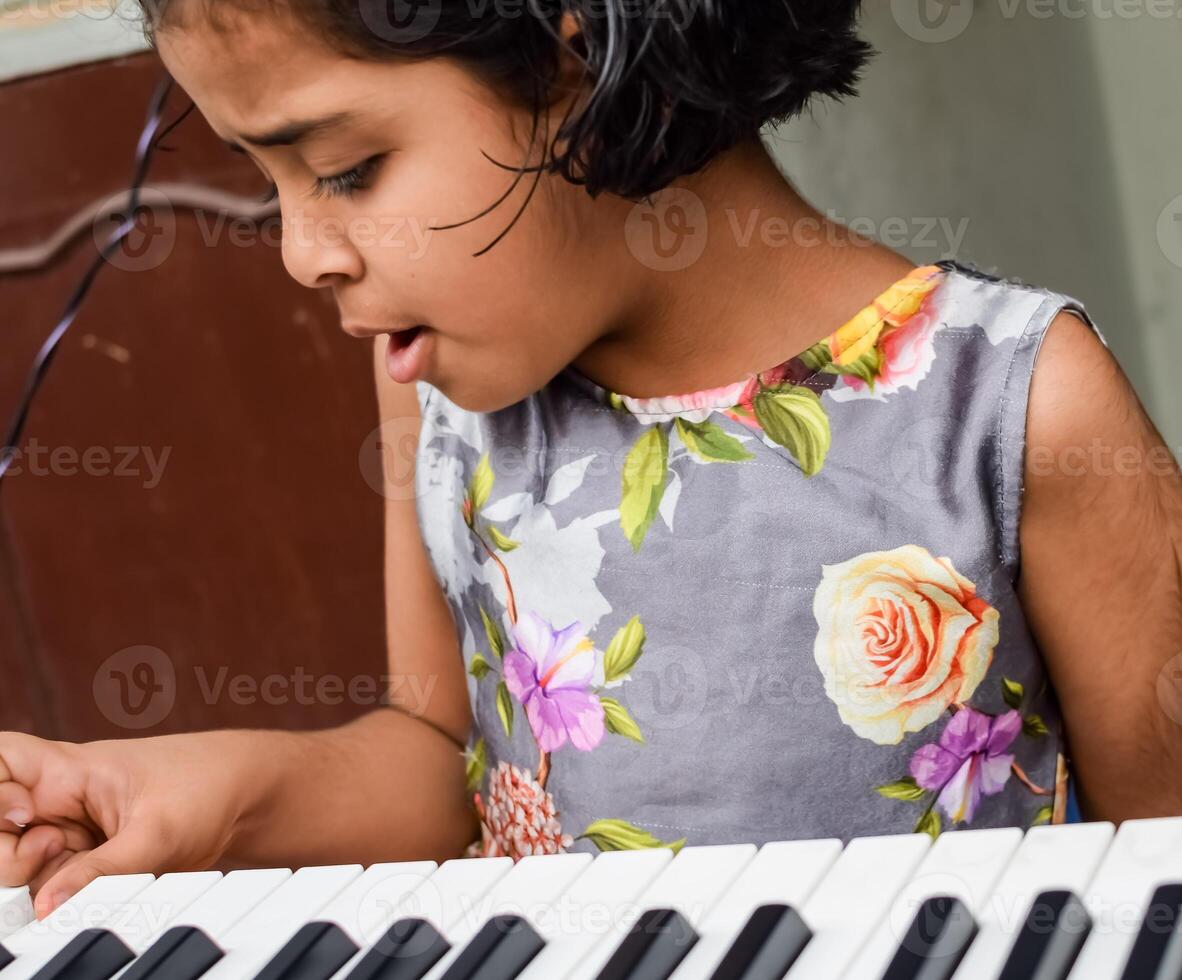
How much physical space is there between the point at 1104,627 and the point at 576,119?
1.38ft

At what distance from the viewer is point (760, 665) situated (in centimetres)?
86

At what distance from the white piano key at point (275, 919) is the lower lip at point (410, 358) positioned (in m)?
0.32

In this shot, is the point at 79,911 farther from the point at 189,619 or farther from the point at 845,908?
the point at 189,619

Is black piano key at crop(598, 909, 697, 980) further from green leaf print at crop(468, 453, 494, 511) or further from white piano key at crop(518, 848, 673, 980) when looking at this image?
green leaf print at crop(468, 453, 494, 511)

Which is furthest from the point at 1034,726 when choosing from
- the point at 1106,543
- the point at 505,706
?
the point at 505,706

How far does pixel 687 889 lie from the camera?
519 mm

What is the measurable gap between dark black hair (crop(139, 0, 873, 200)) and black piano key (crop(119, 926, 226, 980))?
42cm

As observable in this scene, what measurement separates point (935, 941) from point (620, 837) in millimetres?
459

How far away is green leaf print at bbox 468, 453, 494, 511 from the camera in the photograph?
98 centimetres

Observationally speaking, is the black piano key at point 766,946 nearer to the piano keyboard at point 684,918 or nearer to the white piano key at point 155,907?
the piano keyboard at point 684,918

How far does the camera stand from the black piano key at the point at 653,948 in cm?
47
